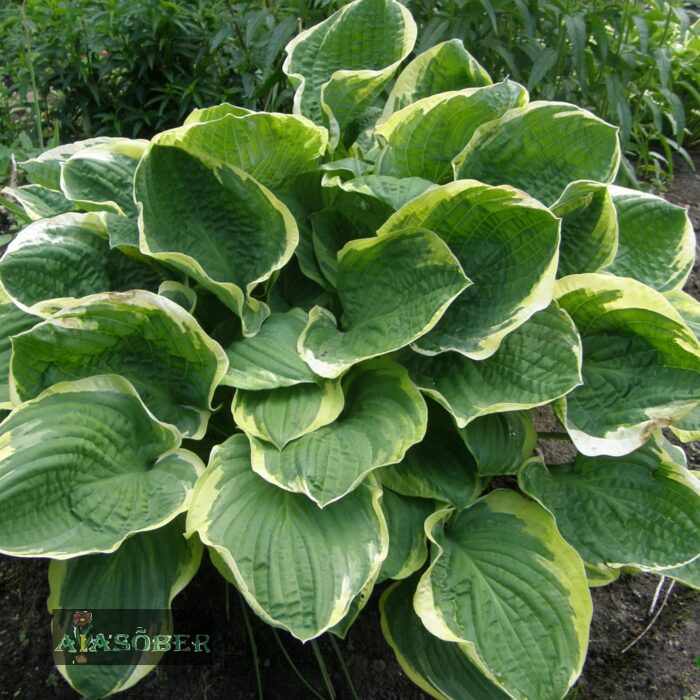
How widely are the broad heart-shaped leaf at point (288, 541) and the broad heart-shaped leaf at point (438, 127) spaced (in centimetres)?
64

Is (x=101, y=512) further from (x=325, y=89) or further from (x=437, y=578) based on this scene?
(x=325, y=89)

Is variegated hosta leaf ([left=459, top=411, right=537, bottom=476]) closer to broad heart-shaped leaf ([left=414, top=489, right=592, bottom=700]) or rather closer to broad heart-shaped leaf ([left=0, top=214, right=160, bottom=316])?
broad heart-shaped leaf ([left=414, top=489, right=592, bottom=700])

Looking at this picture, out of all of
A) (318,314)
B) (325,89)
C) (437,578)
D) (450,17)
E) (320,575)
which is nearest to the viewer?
(320,575)

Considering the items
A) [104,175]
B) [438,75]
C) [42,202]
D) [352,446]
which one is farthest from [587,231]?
[42,202]

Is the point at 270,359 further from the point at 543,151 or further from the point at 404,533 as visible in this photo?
the point at 543,151

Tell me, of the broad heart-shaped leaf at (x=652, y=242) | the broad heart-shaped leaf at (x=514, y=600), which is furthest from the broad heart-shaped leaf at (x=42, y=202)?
the broad heart-shaped leaf at (x=652, y=242)

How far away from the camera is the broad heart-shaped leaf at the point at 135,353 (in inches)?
43.4

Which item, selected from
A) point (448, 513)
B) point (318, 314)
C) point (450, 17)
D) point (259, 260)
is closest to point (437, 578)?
point (448, 513)

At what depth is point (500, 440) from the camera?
4.14 feet

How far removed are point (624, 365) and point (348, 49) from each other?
88 centimetres

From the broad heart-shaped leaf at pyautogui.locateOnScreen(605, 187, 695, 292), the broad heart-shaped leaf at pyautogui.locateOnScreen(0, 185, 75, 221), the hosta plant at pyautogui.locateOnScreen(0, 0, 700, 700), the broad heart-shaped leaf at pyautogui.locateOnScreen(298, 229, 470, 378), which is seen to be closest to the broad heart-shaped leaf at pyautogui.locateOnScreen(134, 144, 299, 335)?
the hosta plant at pyautogui.locateOnScreen(0, 0, 700, 700)

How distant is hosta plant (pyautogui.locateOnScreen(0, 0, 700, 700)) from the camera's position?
108 centimetres

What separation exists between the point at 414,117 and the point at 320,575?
83cm

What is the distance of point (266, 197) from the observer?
1216 millimetres
